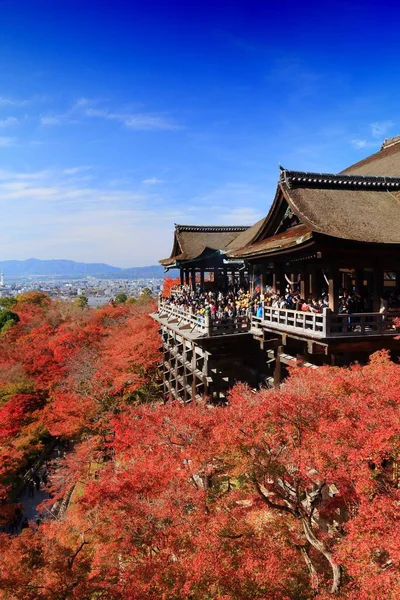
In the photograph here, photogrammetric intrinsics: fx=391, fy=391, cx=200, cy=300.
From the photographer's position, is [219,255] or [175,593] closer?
[175,593]

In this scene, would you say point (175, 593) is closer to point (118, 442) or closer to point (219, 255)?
point (118, 442)

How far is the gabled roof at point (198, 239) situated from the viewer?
2539 cm

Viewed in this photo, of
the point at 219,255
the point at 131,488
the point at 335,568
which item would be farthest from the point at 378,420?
the point at 219,255

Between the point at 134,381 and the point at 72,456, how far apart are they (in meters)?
5.96

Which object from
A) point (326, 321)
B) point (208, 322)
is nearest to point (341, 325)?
point (326, 321)

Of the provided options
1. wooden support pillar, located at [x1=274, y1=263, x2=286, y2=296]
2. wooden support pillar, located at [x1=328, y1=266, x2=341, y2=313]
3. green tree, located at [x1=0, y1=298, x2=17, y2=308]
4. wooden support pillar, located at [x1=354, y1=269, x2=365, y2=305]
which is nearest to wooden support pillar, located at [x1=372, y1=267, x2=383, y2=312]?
wooden support pillar, located at [x1=328, y1=266, x2=341, y2=313]

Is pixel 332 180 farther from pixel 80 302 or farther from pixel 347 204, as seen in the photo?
pixel 80 302

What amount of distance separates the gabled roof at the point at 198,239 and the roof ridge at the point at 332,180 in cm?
1103

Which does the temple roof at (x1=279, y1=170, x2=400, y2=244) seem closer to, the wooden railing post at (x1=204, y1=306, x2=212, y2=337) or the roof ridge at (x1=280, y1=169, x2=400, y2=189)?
the roof ridge at (x1=280, y1=169, x2=400, y2=189)

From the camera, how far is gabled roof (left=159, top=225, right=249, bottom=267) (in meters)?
25.4

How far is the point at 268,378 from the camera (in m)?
16.8

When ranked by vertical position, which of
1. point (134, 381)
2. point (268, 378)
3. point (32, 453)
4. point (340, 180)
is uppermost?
point (340, 180)

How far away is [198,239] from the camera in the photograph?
26.9 meters

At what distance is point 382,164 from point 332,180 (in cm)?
774
